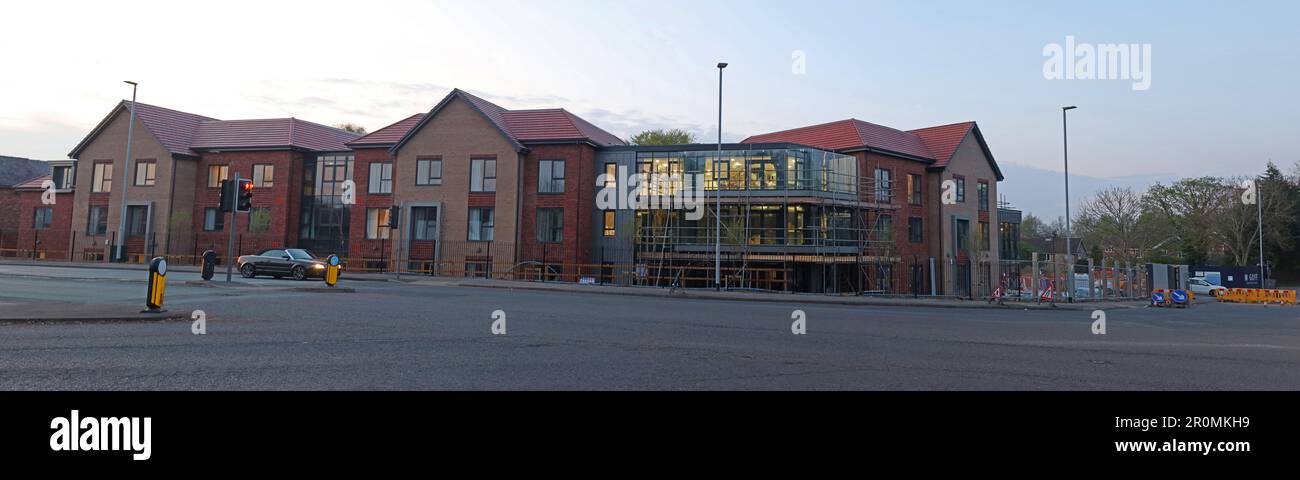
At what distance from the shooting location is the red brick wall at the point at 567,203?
37312mm

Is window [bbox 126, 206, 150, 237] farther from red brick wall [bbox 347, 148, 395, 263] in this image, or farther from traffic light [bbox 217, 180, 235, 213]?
traffic light [bbox 217, 180, 235, 213]

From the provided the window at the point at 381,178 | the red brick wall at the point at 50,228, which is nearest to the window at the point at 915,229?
the window at the point at 381,178

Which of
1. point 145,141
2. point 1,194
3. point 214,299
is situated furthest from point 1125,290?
point 1,194

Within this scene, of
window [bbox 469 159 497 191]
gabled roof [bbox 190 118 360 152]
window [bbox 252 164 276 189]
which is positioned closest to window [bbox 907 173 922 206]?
window [bbox 469 159 497 191]

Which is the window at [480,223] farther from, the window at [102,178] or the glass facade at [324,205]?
the window at [102,178]

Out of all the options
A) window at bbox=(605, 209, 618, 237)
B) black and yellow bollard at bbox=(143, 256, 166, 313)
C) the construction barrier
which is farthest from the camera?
window at bbox=(605, 209, 618, 237)

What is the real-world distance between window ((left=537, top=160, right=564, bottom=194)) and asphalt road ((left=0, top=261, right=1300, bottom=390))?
23.6 m

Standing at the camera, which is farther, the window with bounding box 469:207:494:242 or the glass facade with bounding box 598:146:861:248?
the window with bounding box 469:207:494:242

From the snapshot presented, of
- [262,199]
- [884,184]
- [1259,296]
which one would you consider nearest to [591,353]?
[884,184]

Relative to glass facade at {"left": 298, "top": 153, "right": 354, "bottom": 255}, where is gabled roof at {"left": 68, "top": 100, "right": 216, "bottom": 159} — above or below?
above

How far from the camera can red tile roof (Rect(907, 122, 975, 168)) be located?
140 ft

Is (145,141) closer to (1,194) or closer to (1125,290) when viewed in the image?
(1,194)
